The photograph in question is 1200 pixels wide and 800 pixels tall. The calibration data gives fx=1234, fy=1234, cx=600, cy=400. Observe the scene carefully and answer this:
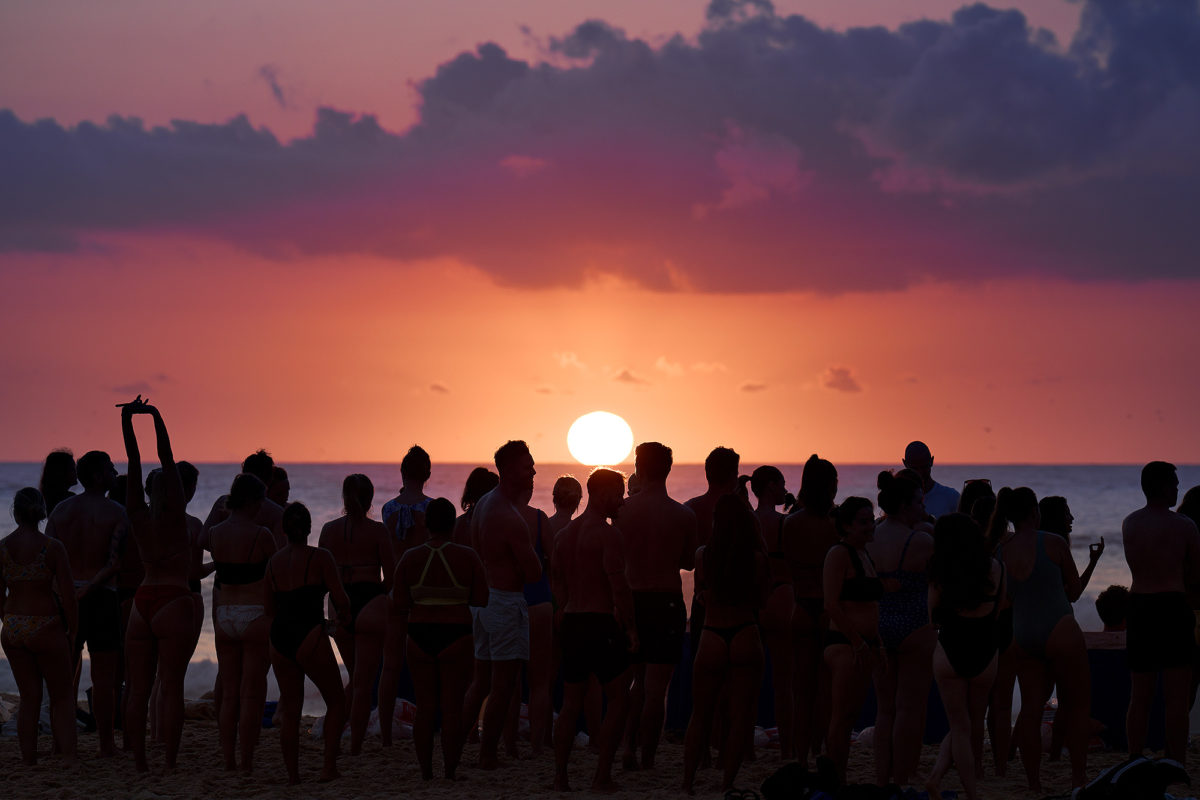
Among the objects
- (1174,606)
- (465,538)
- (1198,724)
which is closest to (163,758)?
(465,538)

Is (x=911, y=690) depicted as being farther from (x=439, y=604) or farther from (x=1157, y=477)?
(x=439, y=604)

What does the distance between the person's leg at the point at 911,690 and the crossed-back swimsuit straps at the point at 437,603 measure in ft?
8.29

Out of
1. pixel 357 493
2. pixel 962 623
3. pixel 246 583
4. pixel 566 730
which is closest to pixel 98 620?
pixel 246 583

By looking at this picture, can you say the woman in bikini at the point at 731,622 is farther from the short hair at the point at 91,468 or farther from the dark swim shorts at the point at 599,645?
the short hair at the point at 91,468

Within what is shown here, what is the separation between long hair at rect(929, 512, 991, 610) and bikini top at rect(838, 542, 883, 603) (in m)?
0.40

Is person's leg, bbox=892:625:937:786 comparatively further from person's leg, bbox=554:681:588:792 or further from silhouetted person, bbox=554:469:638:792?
person's leg, bbox=554:681:588:792

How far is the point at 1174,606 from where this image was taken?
742 centimetres

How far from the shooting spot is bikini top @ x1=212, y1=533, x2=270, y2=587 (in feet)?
24.4

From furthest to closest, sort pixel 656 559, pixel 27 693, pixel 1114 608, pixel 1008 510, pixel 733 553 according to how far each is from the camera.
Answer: pixel 1114 608
pixel 27 693
pixel 656 559
pixel 1008 510
pixel 733 553

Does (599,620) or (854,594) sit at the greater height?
(854,594)

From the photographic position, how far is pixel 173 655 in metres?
7.64

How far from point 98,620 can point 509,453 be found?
9.75ft

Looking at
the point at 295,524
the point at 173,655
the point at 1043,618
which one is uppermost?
the point at 295,524

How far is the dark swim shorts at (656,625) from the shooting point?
7203 millimetres
